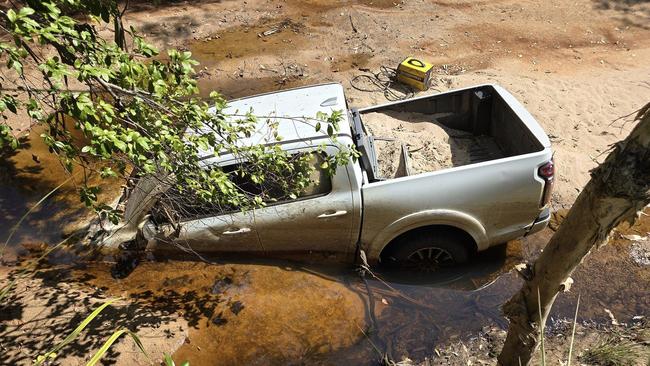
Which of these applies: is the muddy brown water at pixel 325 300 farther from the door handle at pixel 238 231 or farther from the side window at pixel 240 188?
the side window at pixel 240 188

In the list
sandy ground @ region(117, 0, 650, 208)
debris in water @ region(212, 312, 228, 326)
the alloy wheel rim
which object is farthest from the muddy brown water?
sandy ground @ region(117, 0, 650, 208)

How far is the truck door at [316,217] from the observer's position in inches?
171

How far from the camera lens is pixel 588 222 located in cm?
224

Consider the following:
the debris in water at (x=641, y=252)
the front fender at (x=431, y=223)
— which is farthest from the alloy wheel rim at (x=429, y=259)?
the debris in water at (x=641, y=252)

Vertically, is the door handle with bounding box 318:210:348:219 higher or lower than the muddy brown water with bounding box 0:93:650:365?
higher

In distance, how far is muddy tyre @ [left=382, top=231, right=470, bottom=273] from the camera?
4.73 metres

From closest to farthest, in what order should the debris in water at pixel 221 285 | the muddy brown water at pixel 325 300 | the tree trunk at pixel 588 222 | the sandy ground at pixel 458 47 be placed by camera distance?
1. the tree trunk at pixel 588 222
2. the muddy brown water at pixel 325 300
3. the debris in water at pixel 221 285
4. the sandy ground at pixel 458 47

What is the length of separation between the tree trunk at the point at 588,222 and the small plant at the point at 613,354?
1186 millimetres

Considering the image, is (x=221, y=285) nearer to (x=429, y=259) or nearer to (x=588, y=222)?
(x=429, y=259)

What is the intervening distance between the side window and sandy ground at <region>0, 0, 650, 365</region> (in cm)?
320

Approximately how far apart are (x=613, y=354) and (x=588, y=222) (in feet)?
7.21

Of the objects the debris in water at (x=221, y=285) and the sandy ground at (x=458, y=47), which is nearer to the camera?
the debris in water at (x=221, y=285)

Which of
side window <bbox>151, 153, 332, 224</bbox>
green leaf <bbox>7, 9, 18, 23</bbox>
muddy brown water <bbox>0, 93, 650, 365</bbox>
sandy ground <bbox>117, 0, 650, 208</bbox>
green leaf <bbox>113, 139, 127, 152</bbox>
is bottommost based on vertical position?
muddy brown water <bbox>0, 93, 650, 365</bbox>

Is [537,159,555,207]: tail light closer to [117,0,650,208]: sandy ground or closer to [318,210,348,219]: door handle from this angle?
[318,210,348,219]: door handle
